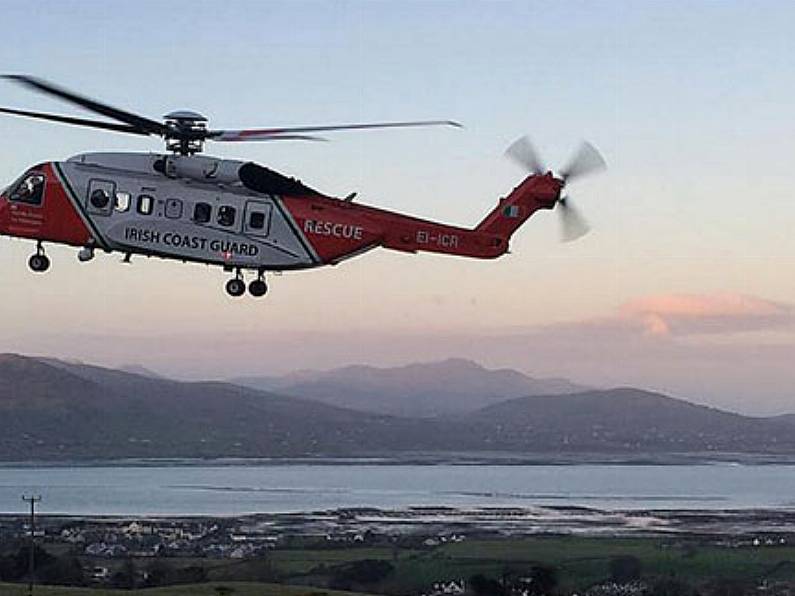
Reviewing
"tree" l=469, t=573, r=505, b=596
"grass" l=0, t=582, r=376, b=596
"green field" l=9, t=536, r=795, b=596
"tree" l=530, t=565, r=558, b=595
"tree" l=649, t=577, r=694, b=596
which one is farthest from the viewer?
"green field" l=9, t=536, r=795, b=596

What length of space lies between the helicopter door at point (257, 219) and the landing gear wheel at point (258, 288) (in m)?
0.98

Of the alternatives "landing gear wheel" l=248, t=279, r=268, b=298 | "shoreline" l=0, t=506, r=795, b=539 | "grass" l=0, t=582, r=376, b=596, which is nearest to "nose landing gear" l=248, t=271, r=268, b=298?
"landing gear wheel" l=248, t=279, r=268, b=298

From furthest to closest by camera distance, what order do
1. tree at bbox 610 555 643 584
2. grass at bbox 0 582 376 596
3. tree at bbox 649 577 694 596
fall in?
tree at bbox 610 555 643 584, tree at bbox 649 577 694 596, grass at bbox 0 582 376 596

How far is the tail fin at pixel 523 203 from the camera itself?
106 ft

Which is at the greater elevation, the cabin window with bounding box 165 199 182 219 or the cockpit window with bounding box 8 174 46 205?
the cockpit window with bounding box 8 174 46 205

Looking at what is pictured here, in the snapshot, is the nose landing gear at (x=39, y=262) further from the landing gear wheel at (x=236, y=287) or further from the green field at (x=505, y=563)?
the green field at (x=505, y=563)

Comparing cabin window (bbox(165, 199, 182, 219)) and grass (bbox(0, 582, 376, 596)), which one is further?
grass (bbox(0, 582, 376, 596))

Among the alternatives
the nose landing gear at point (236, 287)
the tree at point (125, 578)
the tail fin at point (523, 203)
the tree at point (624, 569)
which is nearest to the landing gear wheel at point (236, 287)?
the nose landing gear at point (236, 287)

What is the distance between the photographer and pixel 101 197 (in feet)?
103

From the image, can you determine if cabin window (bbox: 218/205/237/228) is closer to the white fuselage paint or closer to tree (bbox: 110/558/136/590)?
the white fuselage paint

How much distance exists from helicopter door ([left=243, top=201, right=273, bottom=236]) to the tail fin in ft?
13.7

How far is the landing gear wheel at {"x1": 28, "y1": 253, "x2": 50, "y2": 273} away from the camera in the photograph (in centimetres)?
3212

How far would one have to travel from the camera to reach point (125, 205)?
3125 cm

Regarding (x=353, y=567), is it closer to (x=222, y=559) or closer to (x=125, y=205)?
(x=222, y=559)
